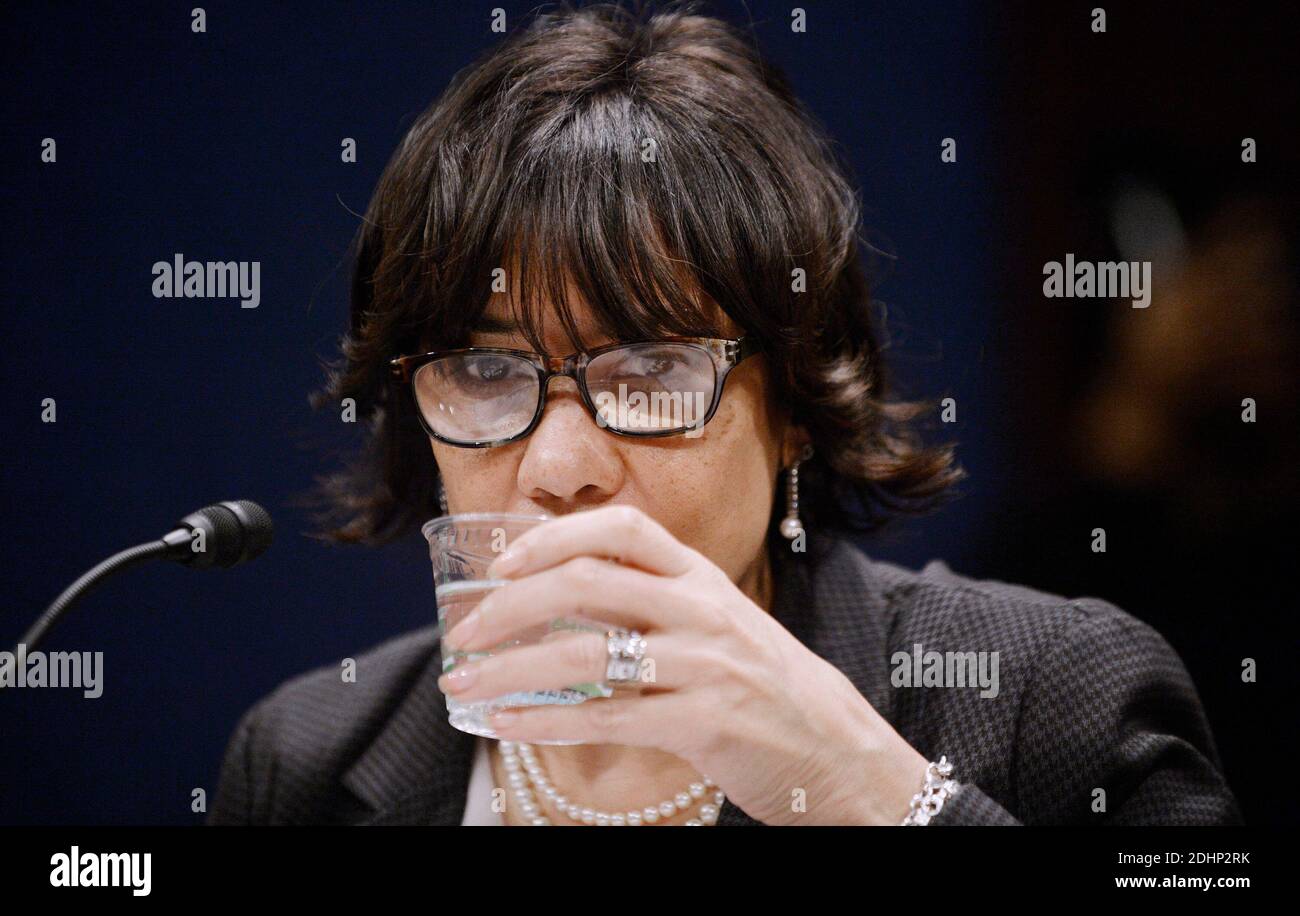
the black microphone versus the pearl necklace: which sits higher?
the black microphone

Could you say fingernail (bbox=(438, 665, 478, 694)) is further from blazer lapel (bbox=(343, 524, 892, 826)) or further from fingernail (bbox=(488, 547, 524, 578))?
blazer lapel (bbox=(343, 524, 892, 826))

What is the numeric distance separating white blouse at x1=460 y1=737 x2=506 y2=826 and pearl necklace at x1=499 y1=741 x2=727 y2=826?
0.14ft

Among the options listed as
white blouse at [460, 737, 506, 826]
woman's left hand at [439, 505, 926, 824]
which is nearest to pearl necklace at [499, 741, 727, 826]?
white blouse at [460, 737, 506, 826]

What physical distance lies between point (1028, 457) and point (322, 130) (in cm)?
111

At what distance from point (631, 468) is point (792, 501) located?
1.20 feet

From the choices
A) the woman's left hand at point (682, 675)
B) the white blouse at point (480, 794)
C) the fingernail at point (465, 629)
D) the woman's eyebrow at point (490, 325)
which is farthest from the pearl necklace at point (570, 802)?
the woman's eyebrow at point (490, 325)

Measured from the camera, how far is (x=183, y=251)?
68.7 inches

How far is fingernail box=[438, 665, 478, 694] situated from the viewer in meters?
1.28

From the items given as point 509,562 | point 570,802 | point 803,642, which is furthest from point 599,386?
point 570,802

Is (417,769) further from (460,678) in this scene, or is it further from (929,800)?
(929,800)
